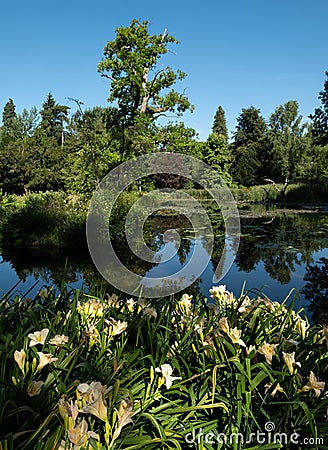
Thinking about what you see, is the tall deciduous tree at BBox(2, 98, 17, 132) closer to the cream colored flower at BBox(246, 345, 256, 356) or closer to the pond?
the pond

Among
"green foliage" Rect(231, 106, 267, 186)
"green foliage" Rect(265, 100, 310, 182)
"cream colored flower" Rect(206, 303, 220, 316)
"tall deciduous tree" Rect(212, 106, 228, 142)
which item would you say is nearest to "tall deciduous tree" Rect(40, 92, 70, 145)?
"tall deciduous tree" Rect(212, 106, 228, 142)

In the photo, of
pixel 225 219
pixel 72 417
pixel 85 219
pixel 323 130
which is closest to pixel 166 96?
pixel 225 219

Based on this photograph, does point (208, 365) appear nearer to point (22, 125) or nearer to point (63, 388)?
point (63, 388)

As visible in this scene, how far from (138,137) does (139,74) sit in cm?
407

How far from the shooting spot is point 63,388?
0.98 meters

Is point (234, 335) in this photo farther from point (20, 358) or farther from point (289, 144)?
point (289, 144)

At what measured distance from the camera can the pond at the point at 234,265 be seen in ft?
16.2

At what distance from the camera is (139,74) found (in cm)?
1530

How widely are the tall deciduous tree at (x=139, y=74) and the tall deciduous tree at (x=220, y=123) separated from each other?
25.5 m

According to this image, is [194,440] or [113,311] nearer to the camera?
[194,440]

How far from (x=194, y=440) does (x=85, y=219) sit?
25.0 feet

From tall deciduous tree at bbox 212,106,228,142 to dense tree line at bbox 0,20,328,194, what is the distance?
4.4 inches

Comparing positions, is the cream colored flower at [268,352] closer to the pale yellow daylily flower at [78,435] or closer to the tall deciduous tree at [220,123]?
the pale yellow daylily flower at [78,435]

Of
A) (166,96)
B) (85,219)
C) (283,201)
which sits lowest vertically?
(283,201)
